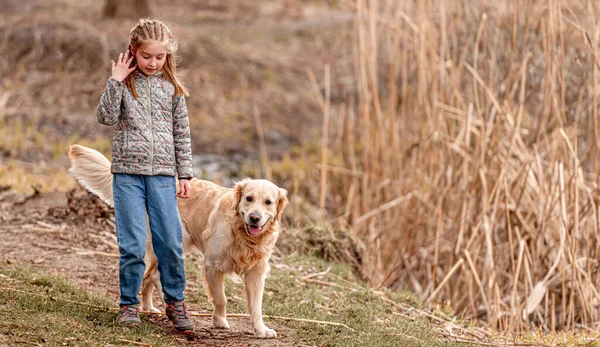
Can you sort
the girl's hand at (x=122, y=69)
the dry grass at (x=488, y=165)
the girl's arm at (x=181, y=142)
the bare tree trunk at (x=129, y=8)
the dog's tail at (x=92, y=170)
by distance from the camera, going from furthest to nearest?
1. the bare tree trunk at (x=129, y=8)
2. the dry grass at (x=488, y=165)
3. the dog's tail at (x=92, y=170)
4. the girl's arm at (x=181, y=142)
5. the girl's hand at (x=122, y=69)

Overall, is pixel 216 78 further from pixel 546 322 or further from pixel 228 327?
pixel 228 327

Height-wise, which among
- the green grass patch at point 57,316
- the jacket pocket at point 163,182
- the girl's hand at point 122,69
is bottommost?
the green grass patch at point 57,316

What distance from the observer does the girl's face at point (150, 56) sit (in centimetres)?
453

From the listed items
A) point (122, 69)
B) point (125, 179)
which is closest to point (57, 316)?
point (125, 179)

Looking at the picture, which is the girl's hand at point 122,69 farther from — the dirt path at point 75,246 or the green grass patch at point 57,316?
the dirt path at point 75,246

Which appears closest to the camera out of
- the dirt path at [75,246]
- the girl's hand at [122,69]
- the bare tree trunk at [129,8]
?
the girl's hand at [122,69]

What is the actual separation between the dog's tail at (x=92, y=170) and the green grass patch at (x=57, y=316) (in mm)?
617

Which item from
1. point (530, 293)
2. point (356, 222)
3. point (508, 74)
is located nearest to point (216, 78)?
point (356, 222)

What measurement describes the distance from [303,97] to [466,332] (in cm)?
886

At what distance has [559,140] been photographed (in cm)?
745

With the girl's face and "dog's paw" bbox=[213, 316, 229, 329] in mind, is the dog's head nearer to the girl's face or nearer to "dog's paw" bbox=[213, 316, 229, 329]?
"dog's paw" bbox=[213, 316, 229, 329]

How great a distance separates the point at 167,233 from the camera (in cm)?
467

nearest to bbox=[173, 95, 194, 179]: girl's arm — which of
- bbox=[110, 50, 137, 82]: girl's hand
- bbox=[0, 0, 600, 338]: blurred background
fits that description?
bbox=[110, 50, 137, 82]: girl's hand

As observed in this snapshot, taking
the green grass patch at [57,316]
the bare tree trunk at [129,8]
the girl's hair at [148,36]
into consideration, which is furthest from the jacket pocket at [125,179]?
the bare tree trunk at [129,8]
